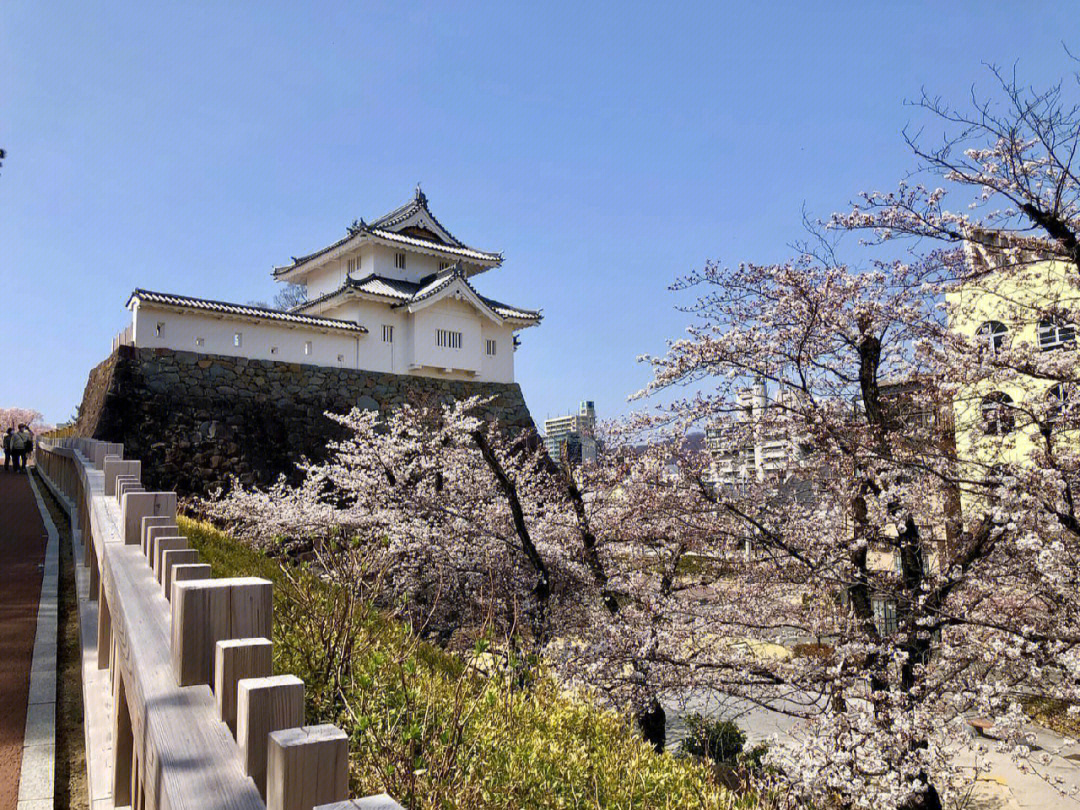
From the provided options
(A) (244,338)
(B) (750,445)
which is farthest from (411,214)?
(B) (750,445)

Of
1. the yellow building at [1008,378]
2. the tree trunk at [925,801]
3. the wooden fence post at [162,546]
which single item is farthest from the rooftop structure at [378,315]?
the tree trunk at [925,801]

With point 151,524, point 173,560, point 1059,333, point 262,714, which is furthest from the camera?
point 1059,333

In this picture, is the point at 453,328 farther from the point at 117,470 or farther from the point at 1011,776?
the point at 1011,776

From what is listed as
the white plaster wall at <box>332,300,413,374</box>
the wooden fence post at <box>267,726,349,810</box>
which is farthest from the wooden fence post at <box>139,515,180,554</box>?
the white plaster wall at <box>332,300,413,374</box>

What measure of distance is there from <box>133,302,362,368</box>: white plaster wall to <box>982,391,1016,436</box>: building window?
18387 millimetres

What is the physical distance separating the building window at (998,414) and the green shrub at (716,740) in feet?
12.7

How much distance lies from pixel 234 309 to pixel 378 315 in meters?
5.18

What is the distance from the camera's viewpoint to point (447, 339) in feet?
79.8

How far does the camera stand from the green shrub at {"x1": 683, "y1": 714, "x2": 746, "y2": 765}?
7.28 metres

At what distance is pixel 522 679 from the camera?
4.65 metres

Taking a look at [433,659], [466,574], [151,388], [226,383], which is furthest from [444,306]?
[433,659]

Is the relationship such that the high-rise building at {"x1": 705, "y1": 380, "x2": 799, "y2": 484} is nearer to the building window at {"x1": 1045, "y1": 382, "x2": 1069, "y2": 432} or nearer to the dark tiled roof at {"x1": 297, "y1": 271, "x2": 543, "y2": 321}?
the building window at {"x1": 1045, "y1": 382, "x2": 1069, "y2": 432}

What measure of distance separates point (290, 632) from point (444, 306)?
2112 cm

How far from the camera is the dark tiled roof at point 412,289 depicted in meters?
23.2
